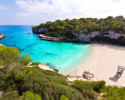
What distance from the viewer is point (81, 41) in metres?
31.4

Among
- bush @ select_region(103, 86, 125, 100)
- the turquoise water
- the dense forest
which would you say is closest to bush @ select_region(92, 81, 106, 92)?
the dense forest

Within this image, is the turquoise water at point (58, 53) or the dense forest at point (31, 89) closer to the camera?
the dense forest at point (31, 89)

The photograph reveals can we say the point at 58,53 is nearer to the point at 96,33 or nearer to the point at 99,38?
the point at 96,33

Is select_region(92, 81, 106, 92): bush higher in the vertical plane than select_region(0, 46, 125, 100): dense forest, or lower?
lower

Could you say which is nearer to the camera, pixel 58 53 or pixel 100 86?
pixel 100 86

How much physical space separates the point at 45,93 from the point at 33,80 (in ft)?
5.75

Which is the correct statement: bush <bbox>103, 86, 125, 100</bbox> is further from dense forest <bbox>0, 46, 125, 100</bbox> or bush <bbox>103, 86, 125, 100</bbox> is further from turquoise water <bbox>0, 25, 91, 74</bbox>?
turquoise water <bbox>0, 25, 91, 74</bbox>

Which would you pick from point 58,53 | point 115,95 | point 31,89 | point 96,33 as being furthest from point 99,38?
point 31,89

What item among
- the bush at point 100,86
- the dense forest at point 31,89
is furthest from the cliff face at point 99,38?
the dense forest at point 31,89

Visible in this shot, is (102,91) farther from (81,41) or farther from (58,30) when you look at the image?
(58,30)

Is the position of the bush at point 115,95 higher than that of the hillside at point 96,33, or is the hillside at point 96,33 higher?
the hillside at point 96,33

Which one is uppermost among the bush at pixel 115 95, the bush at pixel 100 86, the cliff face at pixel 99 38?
the cliff face at pixel 99 38

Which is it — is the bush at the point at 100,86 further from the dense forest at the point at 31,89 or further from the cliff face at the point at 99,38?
the cliff face at the point at 99,38

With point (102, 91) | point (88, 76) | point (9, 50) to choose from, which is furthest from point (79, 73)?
point (9, 50)
